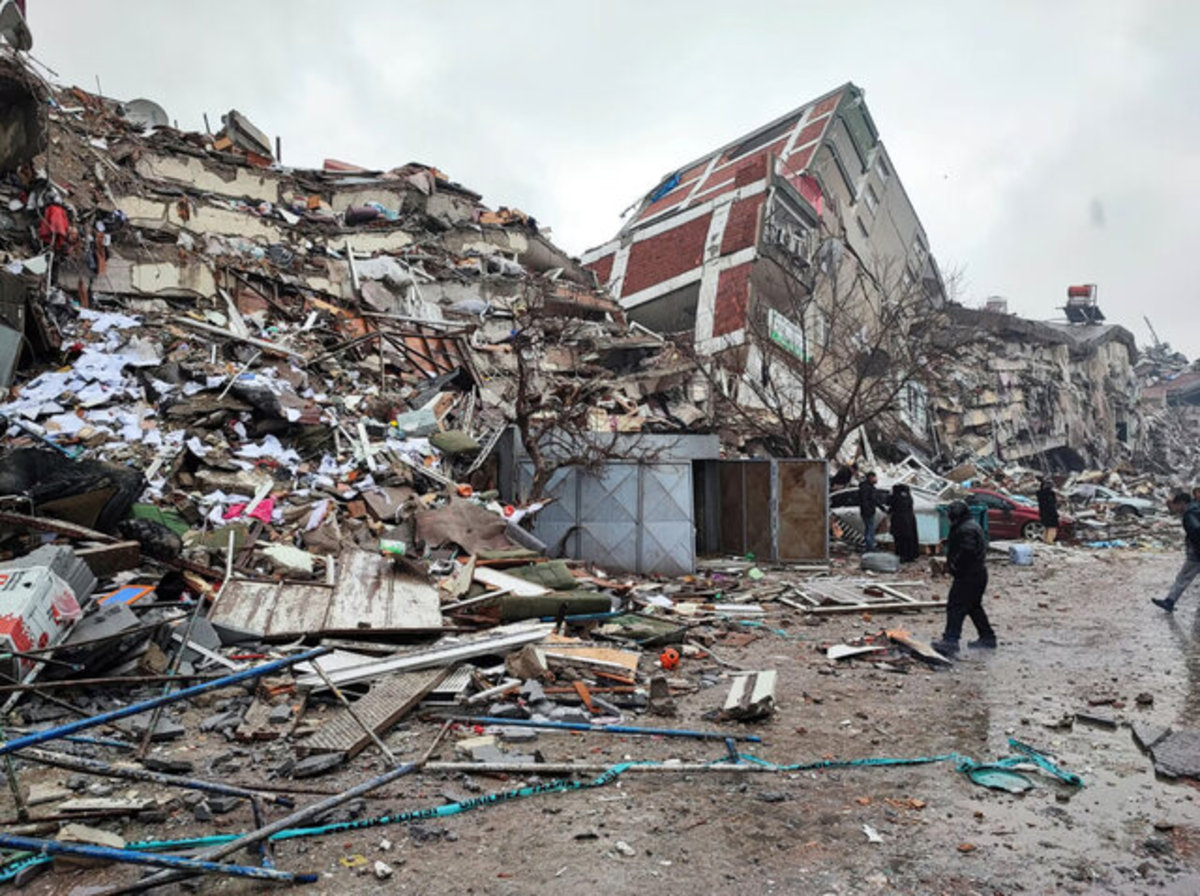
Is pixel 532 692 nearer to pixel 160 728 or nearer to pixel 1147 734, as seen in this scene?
pixel 160 728

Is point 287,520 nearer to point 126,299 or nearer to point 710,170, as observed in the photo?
point 126,299

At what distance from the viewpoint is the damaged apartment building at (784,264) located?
59.7 feet

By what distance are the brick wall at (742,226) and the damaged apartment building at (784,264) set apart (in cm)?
4

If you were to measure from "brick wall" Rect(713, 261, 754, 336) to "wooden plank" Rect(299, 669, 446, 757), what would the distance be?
20.2 metres

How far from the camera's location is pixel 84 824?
3.26 metres

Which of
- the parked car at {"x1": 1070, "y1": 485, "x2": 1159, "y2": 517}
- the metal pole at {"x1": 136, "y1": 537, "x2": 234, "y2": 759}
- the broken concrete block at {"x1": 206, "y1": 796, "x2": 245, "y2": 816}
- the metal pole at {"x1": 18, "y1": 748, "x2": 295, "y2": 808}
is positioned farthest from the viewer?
the parked car at {"x1": 1070, "y1": 485, "x2": 1159, "y2": 517}

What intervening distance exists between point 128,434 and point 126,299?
609 centimetres

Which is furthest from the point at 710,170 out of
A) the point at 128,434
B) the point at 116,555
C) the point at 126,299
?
the point at 116,555

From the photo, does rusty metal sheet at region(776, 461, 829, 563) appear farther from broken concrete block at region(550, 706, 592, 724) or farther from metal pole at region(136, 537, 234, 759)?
metal pole at region(136, 537, 234, 759)

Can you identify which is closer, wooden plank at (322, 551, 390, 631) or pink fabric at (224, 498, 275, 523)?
wooden plank at (322, 551, 390, 631)

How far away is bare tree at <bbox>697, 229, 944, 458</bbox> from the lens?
15.7 meters

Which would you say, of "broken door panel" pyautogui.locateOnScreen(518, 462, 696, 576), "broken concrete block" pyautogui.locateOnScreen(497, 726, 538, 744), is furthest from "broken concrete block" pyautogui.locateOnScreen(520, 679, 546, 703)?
"broken door panel" pyautogui.locateOnScreen(518, 462, 696, 576)

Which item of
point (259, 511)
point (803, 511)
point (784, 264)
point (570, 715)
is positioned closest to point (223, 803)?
point (570, 715)

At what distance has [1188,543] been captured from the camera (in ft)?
27.3
